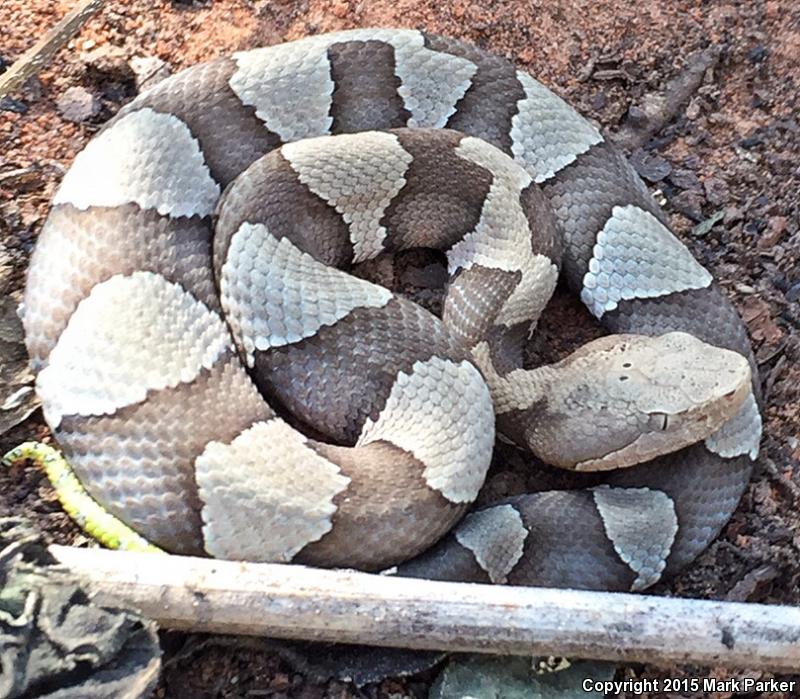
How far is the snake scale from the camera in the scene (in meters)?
3.23

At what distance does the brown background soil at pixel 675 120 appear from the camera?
371 cm

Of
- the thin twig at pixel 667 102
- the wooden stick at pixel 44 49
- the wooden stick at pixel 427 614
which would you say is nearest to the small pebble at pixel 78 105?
the wooden stick at pixel 44 49

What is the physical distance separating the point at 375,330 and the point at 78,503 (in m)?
1.20

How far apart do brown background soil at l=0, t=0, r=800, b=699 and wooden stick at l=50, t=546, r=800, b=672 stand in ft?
2.09

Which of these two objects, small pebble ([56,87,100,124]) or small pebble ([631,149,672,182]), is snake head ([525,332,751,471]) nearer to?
small pebble ([631,149,672,182])

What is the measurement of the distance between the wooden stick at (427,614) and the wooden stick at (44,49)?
6.18 feet

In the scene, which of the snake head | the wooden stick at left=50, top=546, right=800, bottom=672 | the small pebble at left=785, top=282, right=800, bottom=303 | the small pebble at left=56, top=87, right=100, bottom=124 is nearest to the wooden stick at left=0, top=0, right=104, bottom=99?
the small pebble at left=56, top=87, right=100, bottom=124

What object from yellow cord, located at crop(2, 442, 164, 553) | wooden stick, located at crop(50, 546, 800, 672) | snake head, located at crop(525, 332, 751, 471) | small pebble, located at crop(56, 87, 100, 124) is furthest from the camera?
small pebble, located at crop(56, 87, 100, 124)

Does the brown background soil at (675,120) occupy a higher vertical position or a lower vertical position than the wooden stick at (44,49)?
lower

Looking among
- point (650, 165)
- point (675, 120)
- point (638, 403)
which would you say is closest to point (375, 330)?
point (638, 403)

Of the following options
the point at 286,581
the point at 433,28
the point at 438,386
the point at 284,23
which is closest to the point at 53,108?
the point at 284,23

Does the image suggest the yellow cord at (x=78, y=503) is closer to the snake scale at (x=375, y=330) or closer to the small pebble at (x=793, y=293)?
the snake scale at (x=375, y=330)

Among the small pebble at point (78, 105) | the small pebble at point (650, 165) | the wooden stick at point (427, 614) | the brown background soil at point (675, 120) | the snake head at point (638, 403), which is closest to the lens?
the wooden stick at point (427, 614)

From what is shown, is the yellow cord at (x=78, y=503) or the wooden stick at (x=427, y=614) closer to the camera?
the wooden stick at (x=427, y=614)
